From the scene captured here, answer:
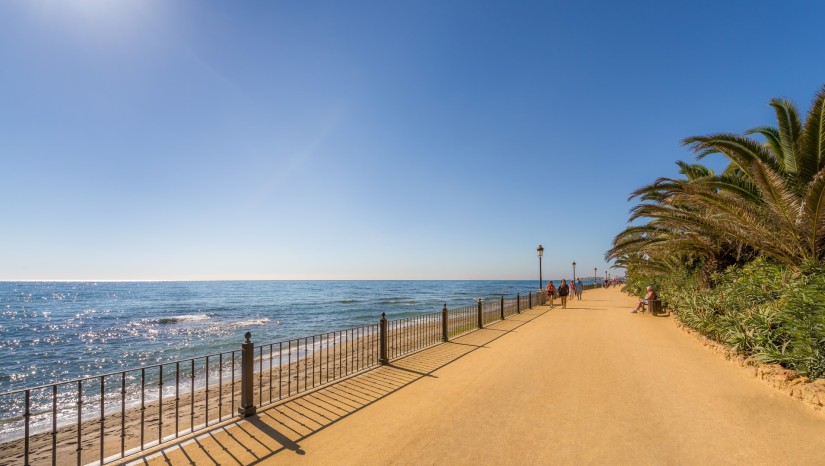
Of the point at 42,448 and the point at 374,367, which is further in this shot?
the point at 374,367

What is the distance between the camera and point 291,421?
17.0ft

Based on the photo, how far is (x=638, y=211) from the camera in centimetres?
1197

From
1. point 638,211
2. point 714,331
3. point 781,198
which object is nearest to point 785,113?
point 781,198

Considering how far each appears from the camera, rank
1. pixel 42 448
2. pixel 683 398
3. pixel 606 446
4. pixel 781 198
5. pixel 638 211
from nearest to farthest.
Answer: pixel 606 446, pixel 683 398, pixel 42 448, pixel 781 198, pixel 638 211

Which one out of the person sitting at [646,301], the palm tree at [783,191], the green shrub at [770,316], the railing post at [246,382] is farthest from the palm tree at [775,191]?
the railing post at [246,382]

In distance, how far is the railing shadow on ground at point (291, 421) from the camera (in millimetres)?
4207

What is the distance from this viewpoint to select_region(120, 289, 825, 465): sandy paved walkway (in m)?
4.12

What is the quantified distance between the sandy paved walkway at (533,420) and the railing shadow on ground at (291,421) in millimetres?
22

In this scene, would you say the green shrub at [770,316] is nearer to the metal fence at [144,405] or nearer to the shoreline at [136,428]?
the metal fence at [144,405]

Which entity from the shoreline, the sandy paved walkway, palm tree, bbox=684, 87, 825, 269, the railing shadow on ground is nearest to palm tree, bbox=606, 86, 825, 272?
palm tree, bbox=684, 87, 825, 269

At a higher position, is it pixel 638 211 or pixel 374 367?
pixel 638 211

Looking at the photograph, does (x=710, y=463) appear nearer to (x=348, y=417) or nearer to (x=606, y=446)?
(x=606, y=446)

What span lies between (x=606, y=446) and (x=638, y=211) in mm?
9787

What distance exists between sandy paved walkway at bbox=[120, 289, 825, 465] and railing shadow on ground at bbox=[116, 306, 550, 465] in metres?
0.02
